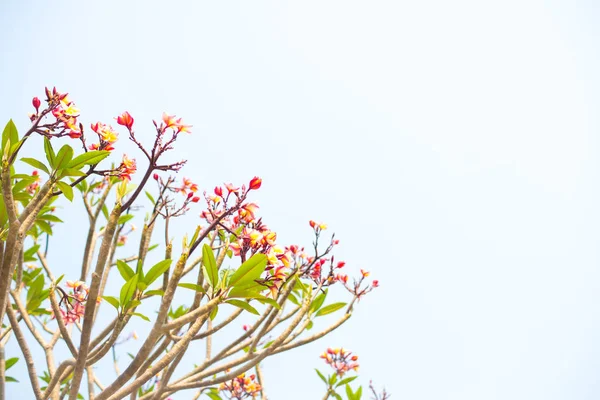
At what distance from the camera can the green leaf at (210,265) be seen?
5.04 feet

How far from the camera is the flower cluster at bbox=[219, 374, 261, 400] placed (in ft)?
9.54

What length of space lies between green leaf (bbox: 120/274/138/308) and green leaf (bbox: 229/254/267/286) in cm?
32

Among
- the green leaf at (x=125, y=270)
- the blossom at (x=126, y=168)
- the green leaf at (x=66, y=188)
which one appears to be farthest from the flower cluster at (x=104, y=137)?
the green leaf at (x=125, y=270)

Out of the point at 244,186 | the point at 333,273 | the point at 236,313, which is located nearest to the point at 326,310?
the point at 333,273

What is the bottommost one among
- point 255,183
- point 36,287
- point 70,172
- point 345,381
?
point 345,381

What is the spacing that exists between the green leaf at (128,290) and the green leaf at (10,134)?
62 centimetres

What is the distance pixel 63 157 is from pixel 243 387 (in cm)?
202

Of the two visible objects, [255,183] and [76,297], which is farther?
[76,297]

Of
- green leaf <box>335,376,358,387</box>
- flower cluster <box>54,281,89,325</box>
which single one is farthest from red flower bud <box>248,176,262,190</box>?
green leaf <box>335,376,358,387</box>

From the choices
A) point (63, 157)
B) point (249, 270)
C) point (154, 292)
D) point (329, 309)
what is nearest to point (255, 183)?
point (249, 270)

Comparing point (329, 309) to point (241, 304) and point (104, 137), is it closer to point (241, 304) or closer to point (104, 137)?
point (241, 304)

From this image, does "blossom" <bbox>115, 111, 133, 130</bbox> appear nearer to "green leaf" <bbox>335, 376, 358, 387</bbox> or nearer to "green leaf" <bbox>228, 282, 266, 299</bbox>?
"green leaf" <bbox>228, 282, 266, 299</bbox>

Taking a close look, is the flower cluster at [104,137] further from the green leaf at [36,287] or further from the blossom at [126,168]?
the green leaf at [36,287]

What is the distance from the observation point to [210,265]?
1.56 m
